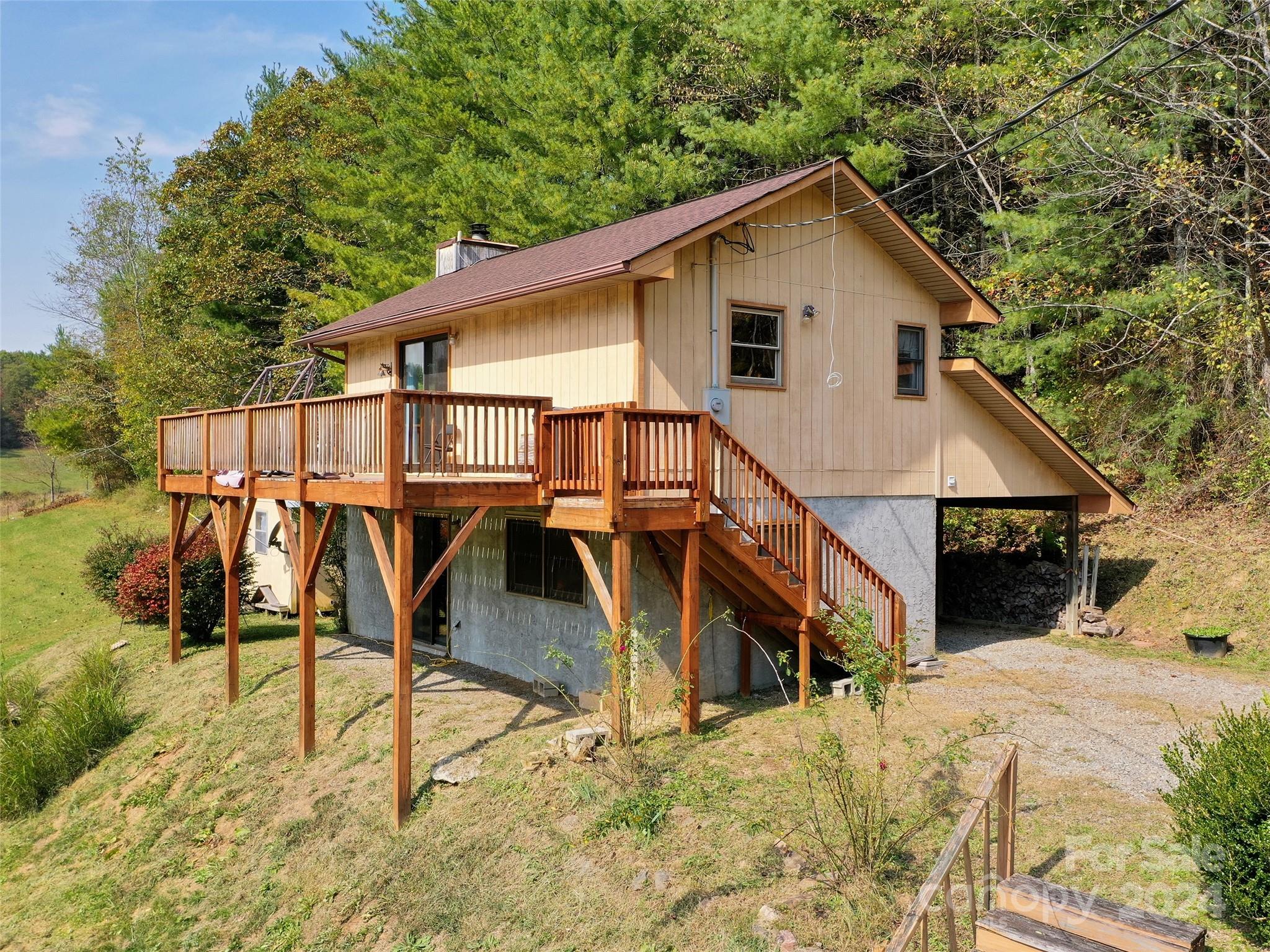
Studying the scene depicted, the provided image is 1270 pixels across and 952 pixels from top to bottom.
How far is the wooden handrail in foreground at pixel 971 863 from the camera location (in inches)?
175

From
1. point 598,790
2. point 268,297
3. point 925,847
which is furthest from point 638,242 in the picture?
point 268,297

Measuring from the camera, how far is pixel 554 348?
1191cm

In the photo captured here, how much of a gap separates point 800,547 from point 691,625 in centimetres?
190

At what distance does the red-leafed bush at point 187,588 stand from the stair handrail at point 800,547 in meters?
11.2

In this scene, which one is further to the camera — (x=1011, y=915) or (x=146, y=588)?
(x=146, y=588)

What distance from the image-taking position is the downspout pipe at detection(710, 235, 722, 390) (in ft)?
36.8

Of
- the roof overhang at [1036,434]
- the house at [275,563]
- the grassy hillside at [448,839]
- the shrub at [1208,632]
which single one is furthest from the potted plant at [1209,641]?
the house at [275,563]

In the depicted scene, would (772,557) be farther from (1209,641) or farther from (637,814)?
(1209,641)

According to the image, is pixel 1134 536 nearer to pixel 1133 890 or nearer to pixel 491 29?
pixel 1133 890

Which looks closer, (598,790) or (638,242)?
(598,790)

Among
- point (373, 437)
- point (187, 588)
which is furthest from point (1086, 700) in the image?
point (187, 588)

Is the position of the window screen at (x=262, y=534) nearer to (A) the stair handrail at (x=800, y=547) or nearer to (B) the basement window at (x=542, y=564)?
(B) the basement window at (x=542, y=564)

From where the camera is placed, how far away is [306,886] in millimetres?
8805

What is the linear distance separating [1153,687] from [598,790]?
7.81 m
